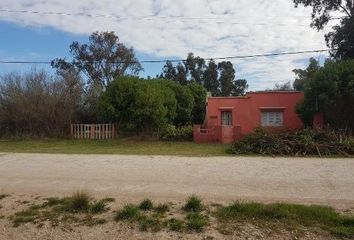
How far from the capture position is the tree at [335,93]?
27.2 meters

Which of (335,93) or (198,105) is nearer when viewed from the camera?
(335,93)

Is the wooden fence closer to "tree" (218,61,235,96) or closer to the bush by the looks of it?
the bush

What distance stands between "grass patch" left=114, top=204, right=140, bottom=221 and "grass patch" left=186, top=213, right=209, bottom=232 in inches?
37.0

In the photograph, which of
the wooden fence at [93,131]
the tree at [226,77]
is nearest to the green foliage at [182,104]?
the wooden fence at [93,131]

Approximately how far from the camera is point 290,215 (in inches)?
336

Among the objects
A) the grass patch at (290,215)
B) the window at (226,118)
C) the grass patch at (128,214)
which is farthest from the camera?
the window at (226,118)

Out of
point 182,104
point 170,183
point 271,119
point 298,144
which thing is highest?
point 182,104

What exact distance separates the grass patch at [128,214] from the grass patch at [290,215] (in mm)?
1443

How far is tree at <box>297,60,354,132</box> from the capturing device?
2725cm

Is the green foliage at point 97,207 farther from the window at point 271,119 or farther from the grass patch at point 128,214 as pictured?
the window at point 271,119

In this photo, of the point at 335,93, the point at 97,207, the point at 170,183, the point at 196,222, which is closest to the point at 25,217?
the point at 97,207

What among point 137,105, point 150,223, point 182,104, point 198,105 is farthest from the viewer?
point 198,105

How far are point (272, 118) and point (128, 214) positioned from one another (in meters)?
27.4

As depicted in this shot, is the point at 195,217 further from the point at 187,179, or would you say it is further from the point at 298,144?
the point at 298,144
